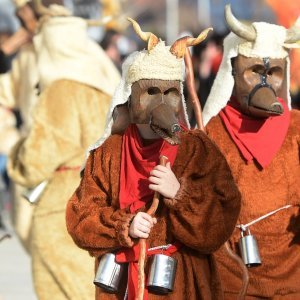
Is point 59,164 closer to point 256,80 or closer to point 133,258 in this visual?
point 256,80

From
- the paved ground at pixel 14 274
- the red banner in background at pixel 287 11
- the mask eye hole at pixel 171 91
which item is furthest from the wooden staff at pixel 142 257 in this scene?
the red banner in background at pixel 287 11

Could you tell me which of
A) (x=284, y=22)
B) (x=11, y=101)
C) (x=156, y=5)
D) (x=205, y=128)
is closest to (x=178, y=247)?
(x=205, y=128)

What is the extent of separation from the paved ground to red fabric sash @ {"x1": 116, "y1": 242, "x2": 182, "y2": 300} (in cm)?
434

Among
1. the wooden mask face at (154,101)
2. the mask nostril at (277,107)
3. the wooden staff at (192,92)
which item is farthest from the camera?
the wooden staff at (192,92)

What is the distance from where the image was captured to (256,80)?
6.25 m

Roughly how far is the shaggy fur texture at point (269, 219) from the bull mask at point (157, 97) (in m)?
0.85

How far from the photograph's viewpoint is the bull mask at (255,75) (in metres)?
6.16

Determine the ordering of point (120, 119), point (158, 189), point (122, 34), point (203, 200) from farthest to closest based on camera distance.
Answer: point (122, 34)
point (120, 119)
point (203, 200)
point (158, 189)

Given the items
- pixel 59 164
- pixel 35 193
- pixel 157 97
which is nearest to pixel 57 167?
pixel 59 164

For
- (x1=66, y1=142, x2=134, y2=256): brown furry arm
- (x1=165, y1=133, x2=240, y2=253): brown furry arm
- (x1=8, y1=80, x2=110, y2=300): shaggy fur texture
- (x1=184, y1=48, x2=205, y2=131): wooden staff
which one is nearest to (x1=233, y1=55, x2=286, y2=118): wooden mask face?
(x1=184, y1=48, x2=205, y2=131): wooden staff

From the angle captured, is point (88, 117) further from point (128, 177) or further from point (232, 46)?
point (128, 177)

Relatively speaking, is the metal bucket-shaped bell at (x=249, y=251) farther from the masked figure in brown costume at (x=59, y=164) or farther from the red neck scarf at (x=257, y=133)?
the masked figure in brown costume at (x=59, y=164)

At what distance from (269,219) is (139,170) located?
1065 mm

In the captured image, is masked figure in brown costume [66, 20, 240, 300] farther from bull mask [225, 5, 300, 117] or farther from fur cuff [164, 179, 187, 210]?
bull mask [225, 5, 300, 117]
